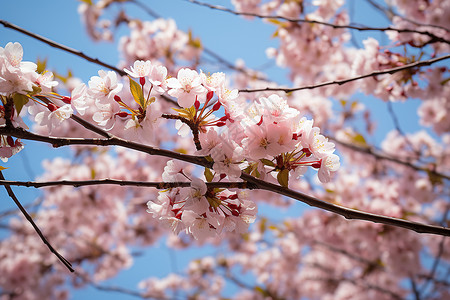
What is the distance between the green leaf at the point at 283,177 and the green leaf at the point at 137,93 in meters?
0.39

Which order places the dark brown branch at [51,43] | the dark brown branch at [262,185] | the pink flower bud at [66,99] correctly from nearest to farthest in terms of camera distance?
the dark brown branch at [262,185] → the pink flower bud at [66,99] → the dark brown branch at [51,43]

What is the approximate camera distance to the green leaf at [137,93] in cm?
79

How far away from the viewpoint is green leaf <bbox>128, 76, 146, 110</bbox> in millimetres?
786

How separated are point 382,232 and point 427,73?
1.59 metres

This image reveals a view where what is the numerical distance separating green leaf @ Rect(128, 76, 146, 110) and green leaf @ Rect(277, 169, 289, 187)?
0.39 meters

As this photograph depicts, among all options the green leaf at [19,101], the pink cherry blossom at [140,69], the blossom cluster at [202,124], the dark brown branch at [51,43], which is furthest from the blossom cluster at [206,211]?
the dark brown branch at [51,43]

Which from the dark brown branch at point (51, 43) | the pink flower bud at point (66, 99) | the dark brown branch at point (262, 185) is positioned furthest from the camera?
the dark brown branch at point (51, 43)

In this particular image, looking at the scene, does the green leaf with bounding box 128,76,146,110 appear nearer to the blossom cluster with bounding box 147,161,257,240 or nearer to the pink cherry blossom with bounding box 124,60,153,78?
the pink cherry blossom with bounding box 124,60,153,78

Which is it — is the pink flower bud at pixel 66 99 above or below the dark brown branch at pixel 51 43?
below

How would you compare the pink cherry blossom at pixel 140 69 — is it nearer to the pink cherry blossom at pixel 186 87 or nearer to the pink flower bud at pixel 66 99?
the pink cherry blossom at pixel 186 87

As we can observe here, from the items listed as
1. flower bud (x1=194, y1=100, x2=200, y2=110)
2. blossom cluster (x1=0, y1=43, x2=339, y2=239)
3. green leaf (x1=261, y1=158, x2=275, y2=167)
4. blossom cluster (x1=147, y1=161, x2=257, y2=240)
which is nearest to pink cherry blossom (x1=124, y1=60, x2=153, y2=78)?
blossom cluster (x1=0, y1=43, x2=339, y2=239)

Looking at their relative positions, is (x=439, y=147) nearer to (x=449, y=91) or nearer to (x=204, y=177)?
(x=449, y=91)

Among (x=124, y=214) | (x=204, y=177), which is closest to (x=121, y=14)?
(x=124, y=214)

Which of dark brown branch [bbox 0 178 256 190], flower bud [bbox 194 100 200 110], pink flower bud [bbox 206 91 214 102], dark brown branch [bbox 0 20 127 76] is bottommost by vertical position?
dark brown branch [bbox 0 178 256 190]
